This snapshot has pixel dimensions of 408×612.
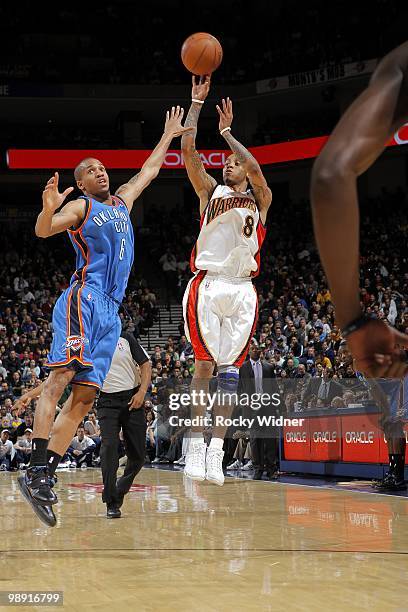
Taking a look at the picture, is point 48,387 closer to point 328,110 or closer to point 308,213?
point 308,213

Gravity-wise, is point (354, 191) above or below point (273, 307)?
below

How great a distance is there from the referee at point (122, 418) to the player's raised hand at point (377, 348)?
16.6 ft

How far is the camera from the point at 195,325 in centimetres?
582

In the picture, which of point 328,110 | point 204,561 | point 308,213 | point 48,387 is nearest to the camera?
point 204,561

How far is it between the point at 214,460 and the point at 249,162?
2146 mm

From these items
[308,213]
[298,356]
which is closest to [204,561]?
[298,356]

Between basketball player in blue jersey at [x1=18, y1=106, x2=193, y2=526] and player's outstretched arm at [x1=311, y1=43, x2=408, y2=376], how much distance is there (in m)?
3.02

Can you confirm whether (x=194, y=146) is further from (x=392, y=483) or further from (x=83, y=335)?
(x=392, y=483)

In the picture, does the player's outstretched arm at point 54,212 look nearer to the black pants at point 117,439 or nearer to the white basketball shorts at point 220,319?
the white basketball shorts at point 220,319

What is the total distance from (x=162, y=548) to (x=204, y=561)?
604 mm

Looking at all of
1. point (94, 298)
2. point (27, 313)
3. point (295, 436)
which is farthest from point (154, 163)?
point (27, 313)

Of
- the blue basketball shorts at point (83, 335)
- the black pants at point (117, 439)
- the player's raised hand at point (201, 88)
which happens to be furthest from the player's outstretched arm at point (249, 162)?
the black pants at point (117, 439)

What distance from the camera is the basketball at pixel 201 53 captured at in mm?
5512

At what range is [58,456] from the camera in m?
5.02
